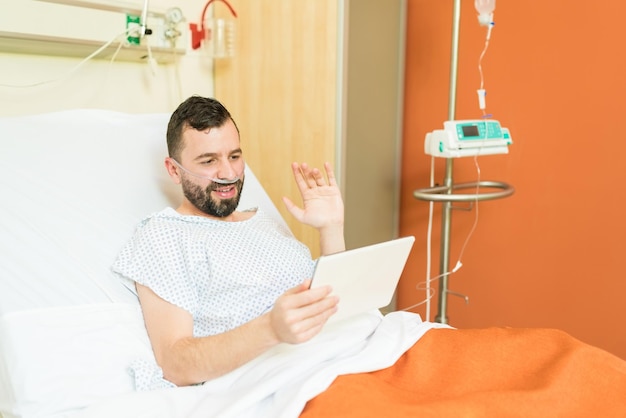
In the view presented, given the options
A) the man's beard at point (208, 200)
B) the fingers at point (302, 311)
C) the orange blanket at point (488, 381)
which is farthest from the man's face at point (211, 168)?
the orange blanket at point (488, 381)

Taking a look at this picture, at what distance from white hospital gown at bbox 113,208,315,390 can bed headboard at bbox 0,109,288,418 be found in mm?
76

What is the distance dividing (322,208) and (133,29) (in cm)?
99

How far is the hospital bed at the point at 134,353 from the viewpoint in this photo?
106 cm

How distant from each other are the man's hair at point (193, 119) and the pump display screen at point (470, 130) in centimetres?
84

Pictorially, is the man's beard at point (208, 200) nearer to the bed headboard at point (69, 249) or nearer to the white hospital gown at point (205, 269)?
the white hospital gown at point (205, 269)

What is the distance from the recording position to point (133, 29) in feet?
6.68

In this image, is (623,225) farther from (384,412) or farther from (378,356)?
(384,412)

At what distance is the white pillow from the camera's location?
117 cm

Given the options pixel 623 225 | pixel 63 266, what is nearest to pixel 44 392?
pixel 63 266

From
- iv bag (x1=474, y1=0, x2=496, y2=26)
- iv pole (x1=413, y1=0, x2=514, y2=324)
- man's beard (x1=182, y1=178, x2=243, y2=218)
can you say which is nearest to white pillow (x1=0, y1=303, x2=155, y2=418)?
man's beard (x1=182, y1=178, x2=243, y2=218)

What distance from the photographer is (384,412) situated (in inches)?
39.0

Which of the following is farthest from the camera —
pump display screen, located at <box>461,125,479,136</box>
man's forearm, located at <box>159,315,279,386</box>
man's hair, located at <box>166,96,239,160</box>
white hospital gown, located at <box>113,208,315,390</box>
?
pump display screen, located at <box>461,125,479,136</box>

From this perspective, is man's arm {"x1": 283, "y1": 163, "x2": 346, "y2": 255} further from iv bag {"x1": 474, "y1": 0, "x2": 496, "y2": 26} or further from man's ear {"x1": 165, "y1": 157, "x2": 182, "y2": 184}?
iv bag {"x1": 474, "y1": 0, "x2": 496, "y2": 26}

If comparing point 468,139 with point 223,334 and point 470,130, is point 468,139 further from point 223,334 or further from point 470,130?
Answer: point 223,334
